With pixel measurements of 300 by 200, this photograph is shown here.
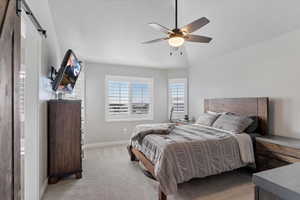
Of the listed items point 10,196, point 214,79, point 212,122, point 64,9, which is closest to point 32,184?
point 10,196

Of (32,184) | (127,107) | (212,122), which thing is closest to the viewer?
(32,184)

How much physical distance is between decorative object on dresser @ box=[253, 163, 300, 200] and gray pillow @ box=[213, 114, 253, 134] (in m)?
2.40

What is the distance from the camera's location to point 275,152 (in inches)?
105

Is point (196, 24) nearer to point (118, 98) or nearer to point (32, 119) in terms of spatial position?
point (32, 119)

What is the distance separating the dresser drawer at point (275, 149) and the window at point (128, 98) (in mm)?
3414

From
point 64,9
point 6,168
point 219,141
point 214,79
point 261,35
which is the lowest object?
point 219,141

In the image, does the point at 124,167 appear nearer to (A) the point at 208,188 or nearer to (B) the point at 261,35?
(A) the point at 208,188

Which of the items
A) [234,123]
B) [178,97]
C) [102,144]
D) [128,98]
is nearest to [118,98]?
[128,98]

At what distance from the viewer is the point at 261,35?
10.7ft

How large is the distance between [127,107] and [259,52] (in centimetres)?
393

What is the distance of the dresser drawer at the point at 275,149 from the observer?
7.89 feet

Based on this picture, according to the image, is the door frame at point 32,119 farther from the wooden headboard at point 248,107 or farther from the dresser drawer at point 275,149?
the wooden headboard at point 248,107

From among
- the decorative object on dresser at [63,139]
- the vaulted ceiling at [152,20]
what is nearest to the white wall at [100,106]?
the vaulted ceiling at [152,20]

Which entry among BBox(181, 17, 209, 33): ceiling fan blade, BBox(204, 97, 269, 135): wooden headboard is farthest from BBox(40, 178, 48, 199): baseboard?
BBox(204, 97, 269, 135): wooden headboard
